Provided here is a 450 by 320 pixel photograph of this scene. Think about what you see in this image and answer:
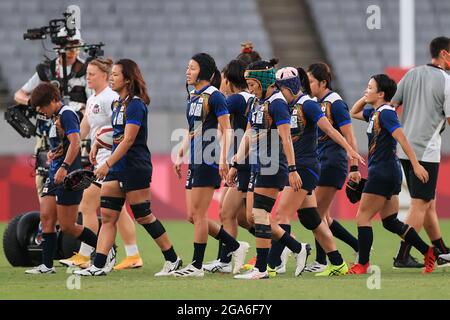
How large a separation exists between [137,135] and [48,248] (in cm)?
150

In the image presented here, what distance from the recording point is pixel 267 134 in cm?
1031

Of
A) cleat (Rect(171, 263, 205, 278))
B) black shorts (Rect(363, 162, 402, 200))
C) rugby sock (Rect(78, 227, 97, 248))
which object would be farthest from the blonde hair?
black shorts (Rect(363, 162, 402, 200))

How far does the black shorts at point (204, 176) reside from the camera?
10.5 metres

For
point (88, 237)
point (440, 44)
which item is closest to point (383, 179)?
point (440, 44)

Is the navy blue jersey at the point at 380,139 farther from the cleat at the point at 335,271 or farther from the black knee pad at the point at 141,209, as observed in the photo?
the black knee pad at the point at 141,209

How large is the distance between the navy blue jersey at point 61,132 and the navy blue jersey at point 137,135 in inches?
21.4

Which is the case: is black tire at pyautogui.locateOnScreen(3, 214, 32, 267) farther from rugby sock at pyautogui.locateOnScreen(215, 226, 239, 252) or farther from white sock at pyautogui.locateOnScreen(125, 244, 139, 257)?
rugby sock at pyautogui.locateOnScreen(215, 226, 239, 252)

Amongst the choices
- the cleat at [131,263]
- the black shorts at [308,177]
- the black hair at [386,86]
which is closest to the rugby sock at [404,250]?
the black shorts at [308,177]

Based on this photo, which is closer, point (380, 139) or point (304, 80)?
point (380, 139)

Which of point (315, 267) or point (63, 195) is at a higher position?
point (63, 195)

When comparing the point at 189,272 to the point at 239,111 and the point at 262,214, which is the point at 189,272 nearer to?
the point at 262,214

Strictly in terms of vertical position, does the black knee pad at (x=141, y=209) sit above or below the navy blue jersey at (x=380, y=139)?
below
